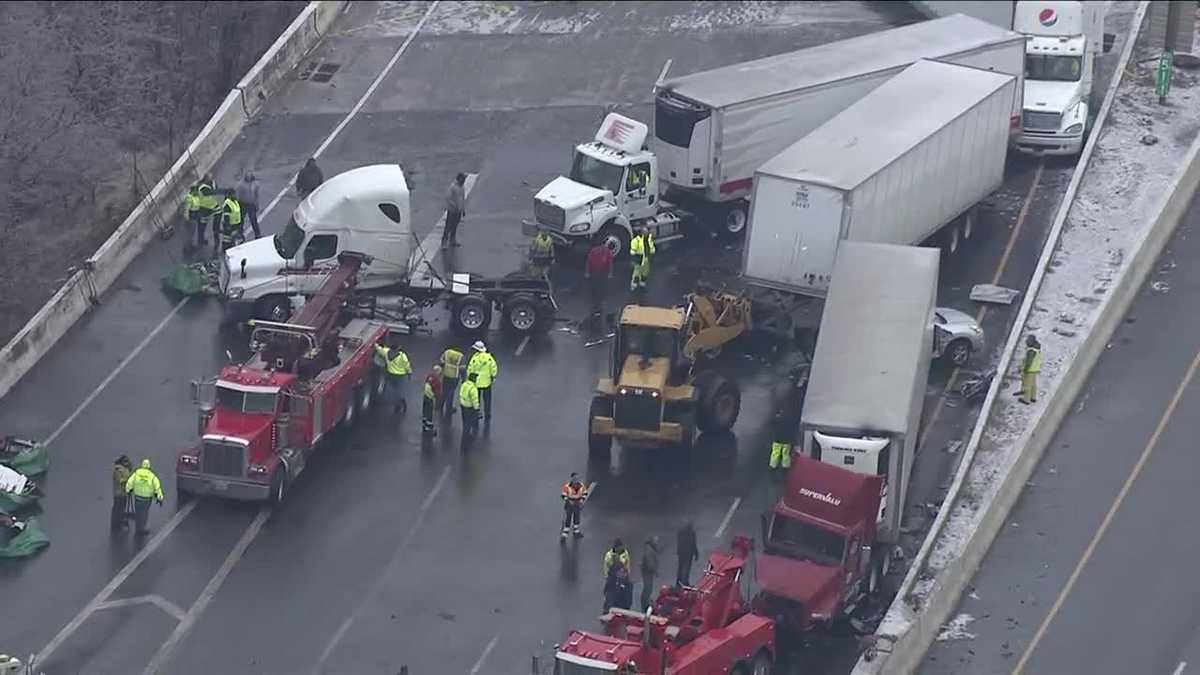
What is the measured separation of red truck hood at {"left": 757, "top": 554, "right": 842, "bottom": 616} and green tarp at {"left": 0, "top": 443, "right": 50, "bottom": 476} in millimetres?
13375

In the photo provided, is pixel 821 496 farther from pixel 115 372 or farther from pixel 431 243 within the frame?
pixel 431 243

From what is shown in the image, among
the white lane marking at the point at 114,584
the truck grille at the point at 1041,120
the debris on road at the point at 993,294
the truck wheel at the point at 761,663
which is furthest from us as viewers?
the truck grille at the point at 1041,120

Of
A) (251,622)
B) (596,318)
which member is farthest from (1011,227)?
(251,622)

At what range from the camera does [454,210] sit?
48.6 metres

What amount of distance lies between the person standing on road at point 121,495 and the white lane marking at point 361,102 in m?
13.5

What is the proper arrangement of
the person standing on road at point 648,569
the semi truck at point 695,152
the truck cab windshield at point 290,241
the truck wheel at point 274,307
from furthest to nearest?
the semi truck at point 695,152, the truck cab windshield at point 290,241, the truck wheel at point 274,307, the person standing on road at point 648,569

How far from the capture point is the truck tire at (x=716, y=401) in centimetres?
4075

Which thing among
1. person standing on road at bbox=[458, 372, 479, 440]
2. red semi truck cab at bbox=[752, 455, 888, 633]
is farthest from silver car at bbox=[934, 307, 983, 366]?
person standing on road at bbox=[458, 372, 479, 440]

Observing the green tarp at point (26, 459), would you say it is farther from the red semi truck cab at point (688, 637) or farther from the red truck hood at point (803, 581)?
the red truck hood at point (803, 581)

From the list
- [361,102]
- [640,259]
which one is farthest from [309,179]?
[640,259]

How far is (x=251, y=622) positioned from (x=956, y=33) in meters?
25.0

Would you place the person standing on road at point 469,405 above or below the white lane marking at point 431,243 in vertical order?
below

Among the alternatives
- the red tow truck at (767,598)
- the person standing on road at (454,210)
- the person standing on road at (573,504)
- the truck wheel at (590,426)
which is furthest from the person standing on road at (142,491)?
the person standing on road at (454,210)

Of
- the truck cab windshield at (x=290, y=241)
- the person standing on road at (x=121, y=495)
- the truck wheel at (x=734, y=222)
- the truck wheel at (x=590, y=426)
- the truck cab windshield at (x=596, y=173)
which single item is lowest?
the person standing on road at (x=121, y=495)
